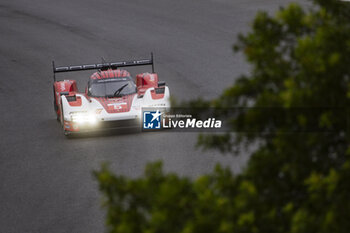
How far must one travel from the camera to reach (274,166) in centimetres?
465

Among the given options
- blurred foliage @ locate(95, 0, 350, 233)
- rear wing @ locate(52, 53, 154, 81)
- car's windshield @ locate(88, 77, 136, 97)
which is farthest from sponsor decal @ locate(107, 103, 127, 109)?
blurred foliage @ locate(95, 0, 350, 233)

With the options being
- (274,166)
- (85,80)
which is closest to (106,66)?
(85,80)

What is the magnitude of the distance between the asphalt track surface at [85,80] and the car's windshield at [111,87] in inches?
45.7

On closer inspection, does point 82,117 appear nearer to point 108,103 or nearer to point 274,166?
point 108,103

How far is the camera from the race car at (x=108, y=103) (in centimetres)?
1503

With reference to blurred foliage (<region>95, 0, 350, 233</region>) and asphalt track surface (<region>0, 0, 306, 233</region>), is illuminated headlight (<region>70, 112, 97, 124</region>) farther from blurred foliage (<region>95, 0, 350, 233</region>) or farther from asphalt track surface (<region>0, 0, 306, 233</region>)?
blurred foliage (<region>95, 0, 350, 233</region>)

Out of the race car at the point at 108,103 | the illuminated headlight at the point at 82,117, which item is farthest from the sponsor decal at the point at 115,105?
the illuminated headlight at the point at 82,117

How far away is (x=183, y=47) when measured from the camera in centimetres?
2531

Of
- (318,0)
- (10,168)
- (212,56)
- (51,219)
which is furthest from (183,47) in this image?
(318,0)

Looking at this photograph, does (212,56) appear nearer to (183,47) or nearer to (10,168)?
(183,47)

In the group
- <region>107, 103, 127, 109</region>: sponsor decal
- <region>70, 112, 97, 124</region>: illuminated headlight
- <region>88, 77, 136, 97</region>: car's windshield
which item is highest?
<region>88, 77, 136, 97</region>: car's windshield

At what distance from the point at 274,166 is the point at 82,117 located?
1078 cm

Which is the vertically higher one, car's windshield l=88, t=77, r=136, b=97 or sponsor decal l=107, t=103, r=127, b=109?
car's windshield l=88, t=77, r=136, b=97

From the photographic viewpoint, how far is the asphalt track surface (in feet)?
39.4
